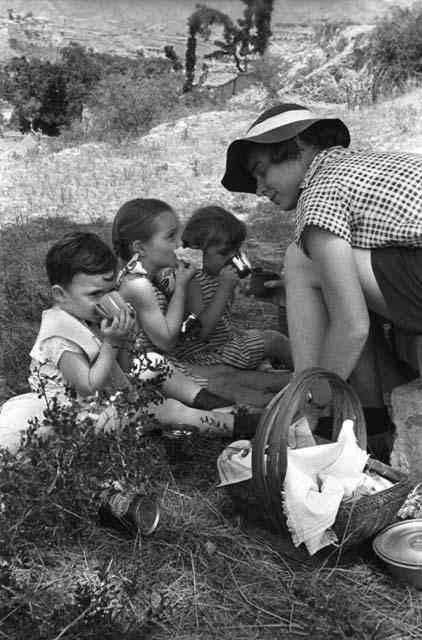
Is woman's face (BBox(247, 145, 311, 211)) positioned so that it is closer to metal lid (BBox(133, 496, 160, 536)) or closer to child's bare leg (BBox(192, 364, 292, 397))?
child's bare leg (BBox(192, 364, 292, 397))

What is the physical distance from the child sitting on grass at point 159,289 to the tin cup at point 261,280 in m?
0.33

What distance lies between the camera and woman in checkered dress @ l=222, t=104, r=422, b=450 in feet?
8.88

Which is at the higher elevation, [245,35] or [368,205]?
[368,205]

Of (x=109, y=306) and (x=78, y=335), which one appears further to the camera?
(x=78, y=335)

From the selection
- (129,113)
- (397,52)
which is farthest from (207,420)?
(397,52)

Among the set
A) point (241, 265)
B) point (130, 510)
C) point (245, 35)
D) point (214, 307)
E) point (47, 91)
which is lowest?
point (47, 91)

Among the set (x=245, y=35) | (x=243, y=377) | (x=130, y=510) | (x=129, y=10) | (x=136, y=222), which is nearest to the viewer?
(x=130, y=510)

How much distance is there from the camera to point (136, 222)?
11.9 feet

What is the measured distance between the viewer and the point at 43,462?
2408 mm

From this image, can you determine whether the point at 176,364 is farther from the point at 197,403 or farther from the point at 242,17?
the point at 242,17

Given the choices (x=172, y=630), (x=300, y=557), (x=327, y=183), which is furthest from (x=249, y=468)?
(x=327, y=183)

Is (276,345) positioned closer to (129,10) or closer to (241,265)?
(241,265)

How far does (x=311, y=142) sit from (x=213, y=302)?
1.08 metres

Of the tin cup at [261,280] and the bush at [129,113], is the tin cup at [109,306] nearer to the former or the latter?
the tin cup at [261,280]
